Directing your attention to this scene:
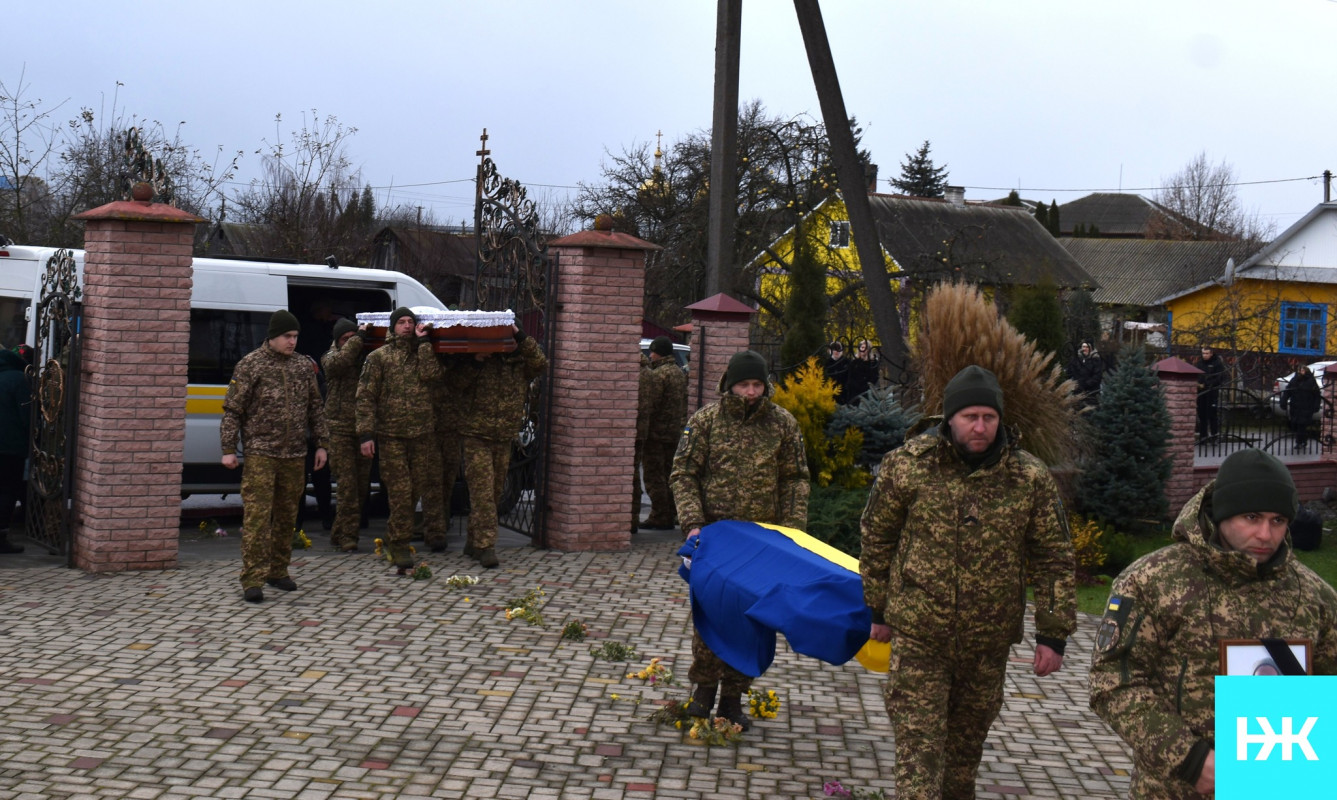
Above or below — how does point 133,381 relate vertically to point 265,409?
above

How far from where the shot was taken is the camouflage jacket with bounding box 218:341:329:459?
8625 millimetres

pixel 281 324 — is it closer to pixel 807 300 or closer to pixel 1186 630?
pixel 1186 630

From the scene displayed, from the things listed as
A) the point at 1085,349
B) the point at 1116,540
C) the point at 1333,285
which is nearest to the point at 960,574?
the point at 1116,540

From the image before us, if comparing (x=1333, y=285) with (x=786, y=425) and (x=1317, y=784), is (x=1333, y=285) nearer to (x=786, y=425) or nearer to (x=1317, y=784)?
(x=786, y=425)

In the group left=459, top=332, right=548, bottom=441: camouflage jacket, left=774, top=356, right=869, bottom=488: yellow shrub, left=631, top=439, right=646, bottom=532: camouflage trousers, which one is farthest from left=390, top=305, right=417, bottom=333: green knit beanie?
left=774, top=356, right=869, bottom=488: yellow shrub

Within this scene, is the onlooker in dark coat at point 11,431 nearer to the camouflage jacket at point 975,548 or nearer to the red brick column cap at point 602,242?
the red brick column cap at point 602,242

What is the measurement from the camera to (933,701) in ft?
15.1

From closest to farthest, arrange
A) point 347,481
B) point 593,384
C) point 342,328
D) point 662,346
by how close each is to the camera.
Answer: point 347,481 < point 342,328 < point 593,384 < point 662,346

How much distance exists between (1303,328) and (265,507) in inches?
1562

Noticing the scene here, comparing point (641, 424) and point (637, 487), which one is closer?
point (641, 424)

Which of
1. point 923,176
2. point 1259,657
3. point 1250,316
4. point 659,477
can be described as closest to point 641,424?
point 659,477

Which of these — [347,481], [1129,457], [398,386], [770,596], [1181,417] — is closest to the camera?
[770,596]

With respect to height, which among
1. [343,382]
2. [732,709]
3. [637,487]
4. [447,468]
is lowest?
[732,709]

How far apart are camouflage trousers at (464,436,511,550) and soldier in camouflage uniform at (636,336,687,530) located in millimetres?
2274
